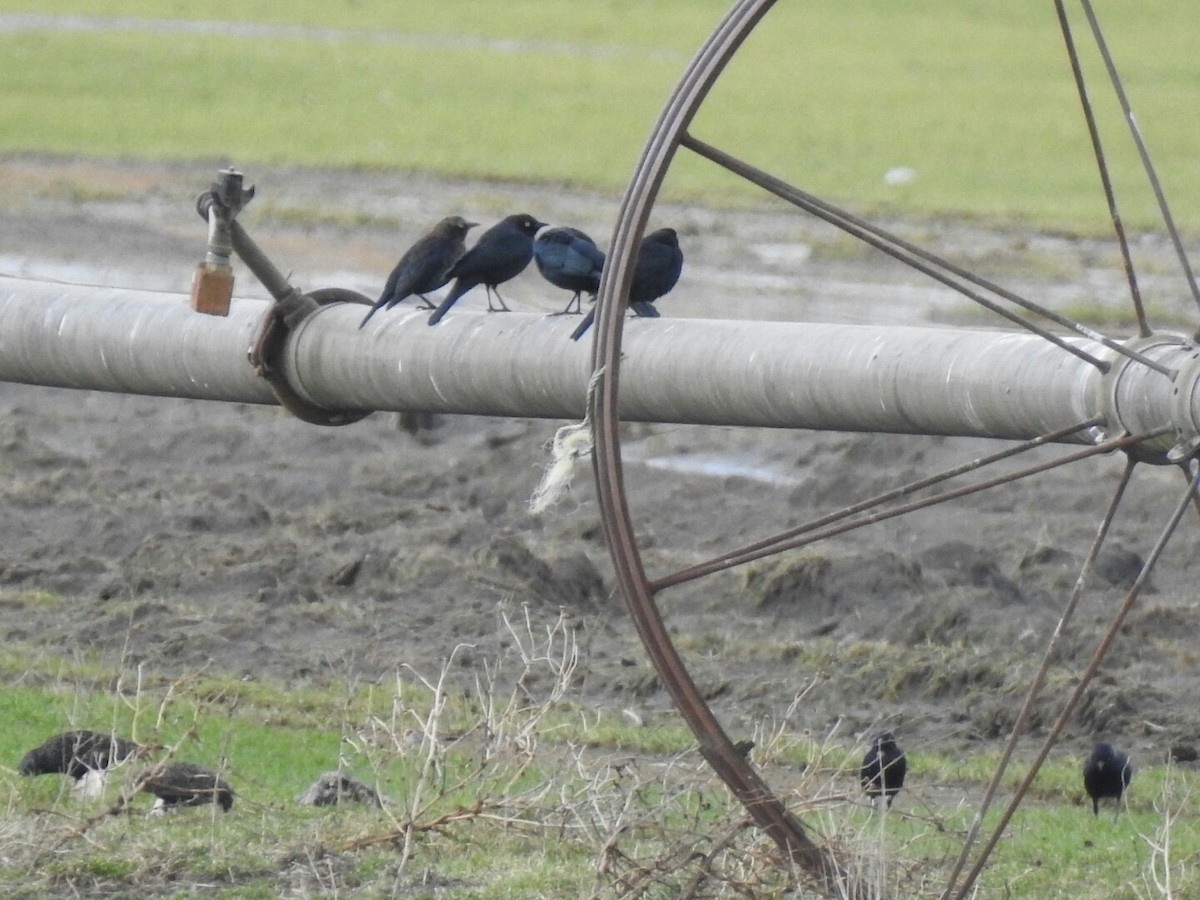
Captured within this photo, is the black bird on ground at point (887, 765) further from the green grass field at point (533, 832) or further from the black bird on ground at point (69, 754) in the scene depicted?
the black bird on ground at point (69, 754)

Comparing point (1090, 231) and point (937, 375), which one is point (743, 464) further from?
point (1090, 231)

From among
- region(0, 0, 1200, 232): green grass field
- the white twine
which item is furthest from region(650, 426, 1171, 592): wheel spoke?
region(0, 0, 1200, 232): green grass field

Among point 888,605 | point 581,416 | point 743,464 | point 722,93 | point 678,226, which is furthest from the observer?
point 722,93

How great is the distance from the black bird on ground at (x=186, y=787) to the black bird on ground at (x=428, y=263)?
Answer: 1457 mm

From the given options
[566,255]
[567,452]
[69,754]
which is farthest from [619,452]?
[69,754]

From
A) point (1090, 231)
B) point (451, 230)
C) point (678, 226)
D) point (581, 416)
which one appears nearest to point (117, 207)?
point (678, 226)

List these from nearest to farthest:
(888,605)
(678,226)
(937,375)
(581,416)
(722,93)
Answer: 1. (937,375)
2. (581,416)
3. (888,605)
4. (678,226)
5. (722,93)

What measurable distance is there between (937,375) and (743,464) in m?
6.19

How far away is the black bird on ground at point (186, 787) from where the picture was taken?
6.11 metres

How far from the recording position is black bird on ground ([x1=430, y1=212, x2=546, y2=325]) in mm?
6625

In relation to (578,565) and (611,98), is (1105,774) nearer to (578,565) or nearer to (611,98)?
(578,565)

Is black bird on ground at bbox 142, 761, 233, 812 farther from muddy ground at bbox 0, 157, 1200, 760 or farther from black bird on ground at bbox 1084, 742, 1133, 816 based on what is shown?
black bird on ground at bbox 1084, 742, 1133, 816

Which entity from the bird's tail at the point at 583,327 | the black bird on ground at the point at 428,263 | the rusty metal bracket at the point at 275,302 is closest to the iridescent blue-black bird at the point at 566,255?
the black bird on ground at the point at 428,263

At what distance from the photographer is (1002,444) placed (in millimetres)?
11812
